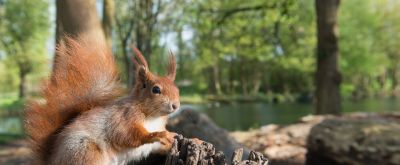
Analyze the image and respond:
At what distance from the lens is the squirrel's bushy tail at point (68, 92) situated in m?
1.98

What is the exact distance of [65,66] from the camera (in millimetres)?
1982

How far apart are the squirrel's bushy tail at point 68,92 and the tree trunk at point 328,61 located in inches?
286

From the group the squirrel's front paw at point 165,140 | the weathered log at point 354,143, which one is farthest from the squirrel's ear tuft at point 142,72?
the weathered log at point 354,143

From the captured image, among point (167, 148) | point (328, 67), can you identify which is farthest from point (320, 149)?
point (167, 148)

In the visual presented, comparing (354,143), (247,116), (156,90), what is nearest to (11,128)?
(247,116)

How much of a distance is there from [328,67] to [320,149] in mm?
3452

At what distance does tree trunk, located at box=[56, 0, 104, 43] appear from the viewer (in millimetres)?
3982

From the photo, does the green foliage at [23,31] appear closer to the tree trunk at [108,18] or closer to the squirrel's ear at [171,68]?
the tree trunk at [108,18]

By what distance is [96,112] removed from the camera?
193 centimetres

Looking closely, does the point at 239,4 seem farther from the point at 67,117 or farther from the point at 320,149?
the point at 67,117

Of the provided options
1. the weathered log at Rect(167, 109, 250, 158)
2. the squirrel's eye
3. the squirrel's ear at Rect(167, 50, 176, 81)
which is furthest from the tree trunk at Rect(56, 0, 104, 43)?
the squirrel's eye

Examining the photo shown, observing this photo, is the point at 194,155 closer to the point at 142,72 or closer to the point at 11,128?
the point at 142,72

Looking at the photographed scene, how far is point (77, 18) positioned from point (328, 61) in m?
6.06

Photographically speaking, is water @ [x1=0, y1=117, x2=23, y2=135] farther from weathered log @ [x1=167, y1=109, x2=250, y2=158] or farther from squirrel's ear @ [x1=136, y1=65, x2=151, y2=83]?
squirrel's ear @ [x1=136, y1=65, x2=151, y2=83]
